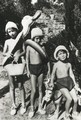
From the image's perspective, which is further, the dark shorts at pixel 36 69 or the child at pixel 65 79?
the dark shorts at pixel 36 69

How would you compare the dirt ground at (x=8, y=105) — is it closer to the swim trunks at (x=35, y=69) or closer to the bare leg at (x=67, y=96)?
the bare leg at (x=67, y=96)

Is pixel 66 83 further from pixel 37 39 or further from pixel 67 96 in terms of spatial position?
pixel 37 39

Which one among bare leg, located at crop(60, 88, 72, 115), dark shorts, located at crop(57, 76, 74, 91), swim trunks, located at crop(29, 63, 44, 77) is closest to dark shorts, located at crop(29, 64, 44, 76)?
swim trunks, located at crop(29, 63, 44, 77)

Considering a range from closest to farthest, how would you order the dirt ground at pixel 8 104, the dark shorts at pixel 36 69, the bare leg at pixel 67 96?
the bare leg at pixel 67 96
the dark shorts at pixel 36 69
the dirt ground at pixel 8 104

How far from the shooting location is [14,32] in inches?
197

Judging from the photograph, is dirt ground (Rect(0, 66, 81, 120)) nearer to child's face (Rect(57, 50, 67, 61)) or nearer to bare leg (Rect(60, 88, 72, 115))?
bare leg (Rect(60, 88, 72, 115))

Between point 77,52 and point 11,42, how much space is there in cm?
157

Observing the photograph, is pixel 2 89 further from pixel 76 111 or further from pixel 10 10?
pixel 10 10

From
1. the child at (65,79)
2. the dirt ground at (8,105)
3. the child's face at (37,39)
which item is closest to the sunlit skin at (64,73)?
the child at (65,79)

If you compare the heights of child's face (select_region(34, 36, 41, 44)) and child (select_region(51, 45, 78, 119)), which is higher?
child's face (select_region(34, 36, 41, 44))

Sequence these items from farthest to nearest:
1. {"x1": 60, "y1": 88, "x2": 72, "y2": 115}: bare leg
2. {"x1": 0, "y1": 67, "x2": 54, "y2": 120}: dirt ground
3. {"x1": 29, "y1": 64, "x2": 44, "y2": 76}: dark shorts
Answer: {"x1": 0, "y1": 67, "x2": 54, "y2": 120}: dirt ground, {"x1": 29, "y1": 64, "x2": 44, "y2": 76}: dark shorts, {"x1": 60, "y1": 88, "x2": 72, "y2": 115}: bare leg

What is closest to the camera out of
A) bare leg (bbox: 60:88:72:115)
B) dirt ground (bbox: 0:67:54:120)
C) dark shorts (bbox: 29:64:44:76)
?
bare leg (bbox: 60:88:72:115)

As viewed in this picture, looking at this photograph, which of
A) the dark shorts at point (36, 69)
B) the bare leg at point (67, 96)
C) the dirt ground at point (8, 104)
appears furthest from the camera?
the dirt ground at point (8, 104)

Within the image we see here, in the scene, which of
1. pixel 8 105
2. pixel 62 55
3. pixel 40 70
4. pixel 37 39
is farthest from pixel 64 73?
pixel 8 105
